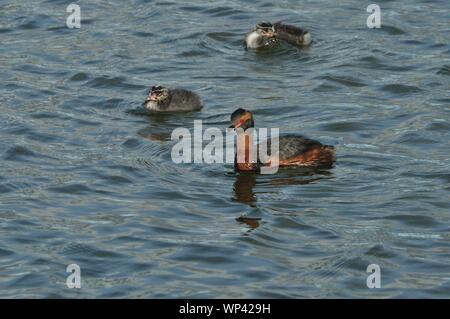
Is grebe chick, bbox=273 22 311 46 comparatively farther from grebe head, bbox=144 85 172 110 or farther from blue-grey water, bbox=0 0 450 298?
grebe head, bbox=144 85 172 110

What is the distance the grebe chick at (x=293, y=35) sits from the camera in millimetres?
21516

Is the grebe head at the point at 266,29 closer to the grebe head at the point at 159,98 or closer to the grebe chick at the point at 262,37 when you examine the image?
the grebe chick at the point at 262,37

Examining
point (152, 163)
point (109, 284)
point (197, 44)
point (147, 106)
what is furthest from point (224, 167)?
point (197, 44)

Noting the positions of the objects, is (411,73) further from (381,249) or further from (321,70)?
(381,249)

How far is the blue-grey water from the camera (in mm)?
13344

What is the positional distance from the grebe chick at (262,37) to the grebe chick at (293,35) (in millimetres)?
167

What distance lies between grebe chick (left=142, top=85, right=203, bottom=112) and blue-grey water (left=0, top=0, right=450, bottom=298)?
7.4 inches

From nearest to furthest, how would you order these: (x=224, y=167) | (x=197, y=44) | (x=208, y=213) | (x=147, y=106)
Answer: (x=208, y=213) < (x=224, y=167) < (x=147, y=106) < (x=197, y=44)

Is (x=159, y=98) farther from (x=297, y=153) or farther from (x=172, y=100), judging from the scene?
(x=297, y=153)

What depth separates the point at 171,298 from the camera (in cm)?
1262

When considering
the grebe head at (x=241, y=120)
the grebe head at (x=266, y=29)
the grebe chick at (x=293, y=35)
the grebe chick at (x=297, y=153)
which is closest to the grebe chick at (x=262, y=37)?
the grebe head at (x=266, y=29)

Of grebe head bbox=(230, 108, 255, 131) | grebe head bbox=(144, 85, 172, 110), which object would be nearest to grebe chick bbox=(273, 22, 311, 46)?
grebe head bbox=(144, 85, 172, 110)
